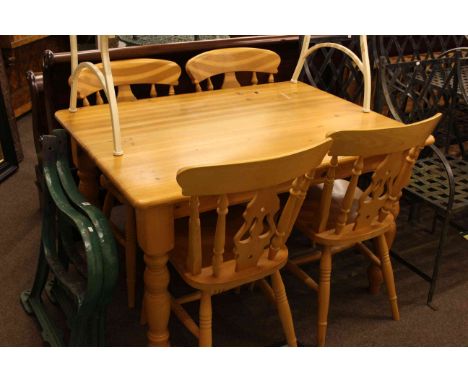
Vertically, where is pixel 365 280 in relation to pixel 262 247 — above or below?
below

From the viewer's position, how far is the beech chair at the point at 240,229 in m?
1.28

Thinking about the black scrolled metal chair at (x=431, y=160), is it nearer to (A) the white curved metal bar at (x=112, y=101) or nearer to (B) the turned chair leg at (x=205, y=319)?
(B) the turned chair leg at (x=205, y=319)

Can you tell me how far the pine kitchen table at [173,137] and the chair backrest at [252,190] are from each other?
113 millimetres

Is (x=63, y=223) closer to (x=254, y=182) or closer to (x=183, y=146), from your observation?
(x=183, y=146)

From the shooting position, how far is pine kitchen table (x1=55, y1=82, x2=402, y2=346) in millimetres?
1442

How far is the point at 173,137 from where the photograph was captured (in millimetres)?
1754

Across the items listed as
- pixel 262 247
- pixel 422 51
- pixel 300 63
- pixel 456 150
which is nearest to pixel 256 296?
pixel 262 247

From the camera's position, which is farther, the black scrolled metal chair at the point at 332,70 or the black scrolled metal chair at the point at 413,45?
the black scrolled metal chair at the point at 413,45

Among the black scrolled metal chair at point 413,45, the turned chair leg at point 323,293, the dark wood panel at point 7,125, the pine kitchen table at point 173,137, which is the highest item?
the black scrolled metal chair at point 413,45

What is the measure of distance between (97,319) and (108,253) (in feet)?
0.87

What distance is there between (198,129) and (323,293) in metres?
0.76

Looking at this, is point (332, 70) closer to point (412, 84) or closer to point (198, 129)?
point (412, 84)

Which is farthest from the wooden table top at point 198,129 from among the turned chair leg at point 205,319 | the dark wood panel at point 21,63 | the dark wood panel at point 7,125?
the dark wood panel at point 21,63

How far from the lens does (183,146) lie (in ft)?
5.55
